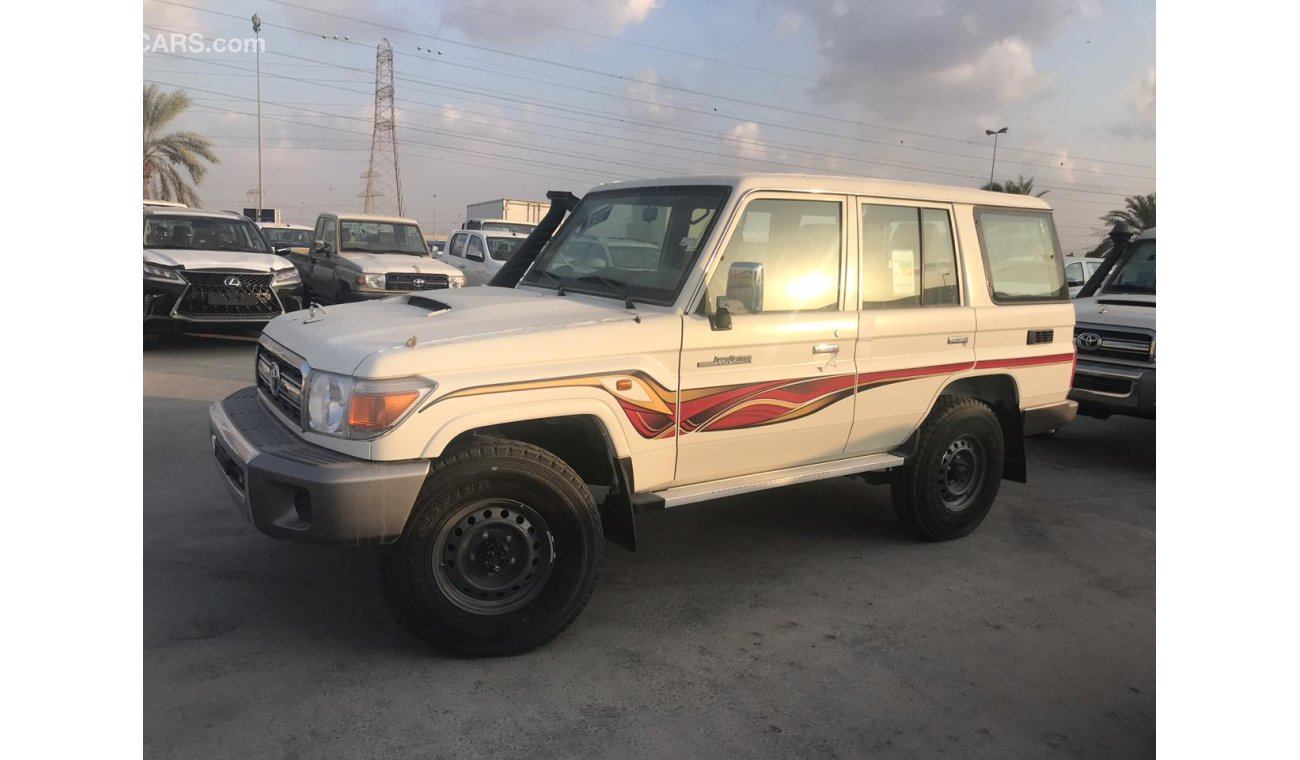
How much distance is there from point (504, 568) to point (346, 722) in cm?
87

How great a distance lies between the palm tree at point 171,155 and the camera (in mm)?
27734

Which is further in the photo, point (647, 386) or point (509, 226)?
point (509, 226)

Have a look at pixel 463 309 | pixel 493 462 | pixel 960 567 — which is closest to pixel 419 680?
pixel 493 462

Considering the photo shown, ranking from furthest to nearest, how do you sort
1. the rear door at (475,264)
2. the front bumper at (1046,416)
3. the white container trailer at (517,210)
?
the white container trailer at (517,210), the rear door at (475,264), the front bumper at (1046,416)

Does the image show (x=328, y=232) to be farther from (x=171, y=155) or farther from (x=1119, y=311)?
(x=171, y=155)

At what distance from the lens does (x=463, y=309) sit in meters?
4.21

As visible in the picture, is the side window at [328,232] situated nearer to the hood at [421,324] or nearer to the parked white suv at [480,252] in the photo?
the parked white suv at [480,252]

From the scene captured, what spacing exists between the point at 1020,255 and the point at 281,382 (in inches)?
173

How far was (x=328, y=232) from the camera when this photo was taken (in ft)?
47.7

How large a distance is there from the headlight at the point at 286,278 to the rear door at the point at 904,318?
884 cm

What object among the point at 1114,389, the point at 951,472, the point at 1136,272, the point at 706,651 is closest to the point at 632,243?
the point at 706,651

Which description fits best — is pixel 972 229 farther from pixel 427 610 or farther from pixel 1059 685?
pixel 427 610

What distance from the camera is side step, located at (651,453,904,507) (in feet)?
13.9

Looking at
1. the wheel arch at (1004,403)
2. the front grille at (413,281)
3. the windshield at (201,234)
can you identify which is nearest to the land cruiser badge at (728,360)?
the wheel arch at (1004,403)
